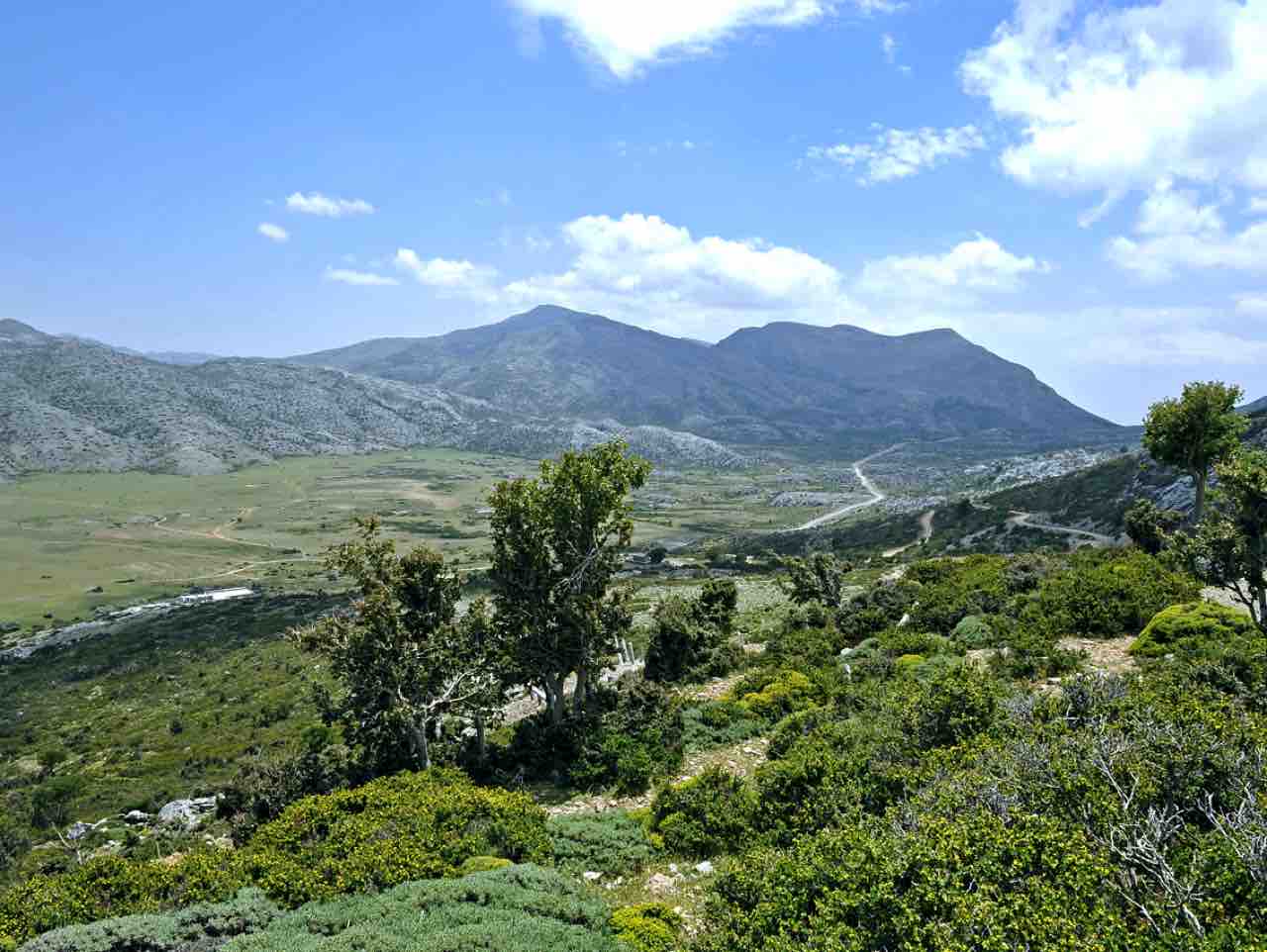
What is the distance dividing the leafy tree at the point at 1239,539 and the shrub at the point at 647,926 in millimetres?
15233

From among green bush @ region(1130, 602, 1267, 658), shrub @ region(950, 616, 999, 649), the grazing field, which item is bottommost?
the grazing field

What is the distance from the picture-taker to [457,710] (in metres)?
21.5

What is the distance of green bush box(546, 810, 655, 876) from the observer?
46.2 feet

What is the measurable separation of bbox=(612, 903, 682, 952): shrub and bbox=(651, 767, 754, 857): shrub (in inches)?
98.9

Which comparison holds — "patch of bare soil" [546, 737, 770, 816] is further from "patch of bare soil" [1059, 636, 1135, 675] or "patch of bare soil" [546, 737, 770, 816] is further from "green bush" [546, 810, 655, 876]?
"patch of bare soil" [1059, 636, 1135, 675]

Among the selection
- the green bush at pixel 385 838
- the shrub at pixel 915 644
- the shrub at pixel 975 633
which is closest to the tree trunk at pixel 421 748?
the green bush at pixel 385 838

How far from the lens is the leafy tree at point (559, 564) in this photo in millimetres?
22516

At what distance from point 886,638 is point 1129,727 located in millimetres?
14279

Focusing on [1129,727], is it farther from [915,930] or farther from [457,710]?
[457,710]

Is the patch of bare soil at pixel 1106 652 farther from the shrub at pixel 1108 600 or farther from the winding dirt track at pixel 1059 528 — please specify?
the winding dirt track at pixel 1059 528

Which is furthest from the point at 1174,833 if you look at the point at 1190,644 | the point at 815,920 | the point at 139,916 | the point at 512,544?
the point at 512,544

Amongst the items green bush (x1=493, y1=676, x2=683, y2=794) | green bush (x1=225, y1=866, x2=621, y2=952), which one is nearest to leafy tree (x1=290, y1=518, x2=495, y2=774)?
green bush (x1=493, y1=676, x2=683, y2=794)

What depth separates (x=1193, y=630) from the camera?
773 inches

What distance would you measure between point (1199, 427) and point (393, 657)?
38.7 metres
